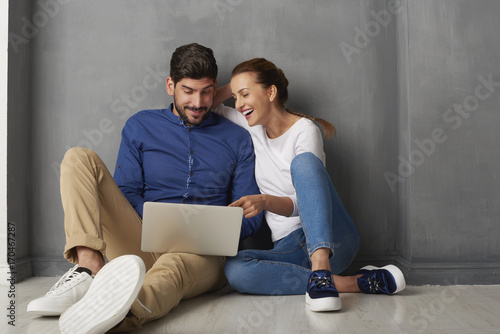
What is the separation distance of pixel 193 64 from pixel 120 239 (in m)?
0.76

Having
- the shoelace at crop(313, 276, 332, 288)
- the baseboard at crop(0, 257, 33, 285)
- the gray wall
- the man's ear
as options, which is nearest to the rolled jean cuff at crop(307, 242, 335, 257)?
the shoelace at crop(313, 276, 332, 288)

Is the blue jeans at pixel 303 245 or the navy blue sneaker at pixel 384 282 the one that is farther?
the navy blue sneaker at pixel 384 282

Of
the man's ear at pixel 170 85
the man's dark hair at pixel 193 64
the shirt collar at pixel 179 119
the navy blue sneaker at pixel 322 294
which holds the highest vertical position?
the man's dark hair at pixel 193 64

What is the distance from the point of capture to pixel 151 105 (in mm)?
2297

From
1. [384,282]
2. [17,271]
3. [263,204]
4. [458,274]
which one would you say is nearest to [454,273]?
[458,274]

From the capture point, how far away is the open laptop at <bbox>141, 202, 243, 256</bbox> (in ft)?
5.05

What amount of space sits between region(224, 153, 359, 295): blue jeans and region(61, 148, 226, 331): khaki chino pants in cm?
14

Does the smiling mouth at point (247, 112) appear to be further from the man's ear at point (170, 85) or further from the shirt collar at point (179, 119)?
the man's ear at point (170, 85)

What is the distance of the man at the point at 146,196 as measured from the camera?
118 centimetres

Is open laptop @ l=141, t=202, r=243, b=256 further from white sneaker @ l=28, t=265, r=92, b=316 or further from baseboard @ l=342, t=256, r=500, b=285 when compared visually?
baseboard @ l=342, t=256, r=500, b=285

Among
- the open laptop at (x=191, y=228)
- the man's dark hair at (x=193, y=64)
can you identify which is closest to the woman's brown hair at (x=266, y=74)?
the man's dark hair at (x=193, y=64)

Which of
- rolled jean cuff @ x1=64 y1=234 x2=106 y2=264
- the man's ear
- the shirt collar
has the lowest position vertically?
rolled jean cuff @ x1=64 y1=234 x2=106 y2=264

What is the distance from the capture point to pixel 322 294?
1.50 meters

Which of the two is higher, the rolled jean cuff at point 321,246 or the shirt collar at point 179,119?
the shirt collar at point 179,119
